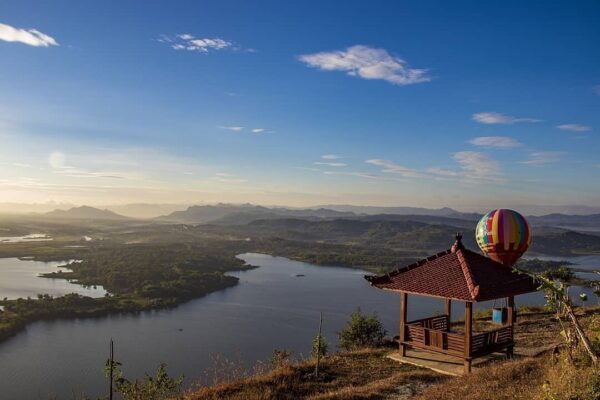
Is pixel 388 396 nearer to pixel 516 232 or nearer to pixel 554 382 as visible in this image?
pixel 554 382

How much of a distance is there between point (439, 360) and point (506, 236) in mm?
7622

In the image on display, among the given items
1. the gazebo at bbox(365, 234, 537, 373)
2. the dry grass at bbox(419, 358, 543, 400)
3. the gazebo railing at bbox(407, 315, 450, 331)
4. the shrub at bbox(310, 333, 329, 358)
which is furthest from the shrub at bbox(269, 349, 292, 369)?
the dry grass at bbox(419, 358, 543, 400)

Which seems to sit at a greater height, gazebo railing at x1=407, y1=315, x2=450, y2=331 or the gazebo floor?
gazebo railing at x1=407, y1=315, x2=450, y2=331

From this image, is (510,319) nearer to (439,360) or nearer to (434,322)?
(434,322)

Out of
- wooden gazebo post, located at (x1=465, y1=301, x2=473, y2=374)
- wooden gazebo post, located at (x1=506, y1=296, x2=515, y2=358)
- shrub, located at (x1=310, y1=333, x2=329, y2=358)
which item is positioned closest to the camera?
shrub, located at (x1=310, y1=333, x2=329, y2=358)

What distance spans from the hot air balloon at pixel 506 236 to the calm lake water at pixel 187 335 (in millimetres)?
31176

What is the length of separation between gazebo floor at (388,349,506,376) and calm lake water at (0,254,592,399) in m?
32.8

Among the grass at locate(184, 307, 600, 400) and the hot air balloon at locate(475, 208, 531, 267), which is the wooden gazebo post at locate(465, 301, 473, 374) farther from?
the hot air balloon at locate(475, 208, 531, 267)

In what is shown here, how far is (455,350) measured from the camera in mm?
13008

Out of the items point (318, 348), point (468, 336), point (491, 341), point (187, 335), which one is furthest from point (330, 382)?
point (187, 335)

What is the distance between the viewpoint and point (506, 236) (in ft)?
62.5

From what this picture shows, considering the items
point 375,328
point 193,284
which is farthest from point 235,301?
point 375,328

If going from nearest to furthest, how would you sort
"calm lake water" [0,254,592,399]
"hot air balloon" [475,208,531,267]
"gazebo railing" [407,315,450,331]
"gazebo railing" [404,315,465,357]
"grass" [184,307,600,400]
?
"grass" [184,307,600,400]
"gazebo railing" [404,315,465,357]
"gazebo railing" [407,315,450,331]
"hot air balloon" [475,208,531,267]
"calm lake water" [0,254,592,399]

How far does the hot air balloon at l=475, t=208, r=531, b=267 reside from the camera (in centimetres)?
1908
